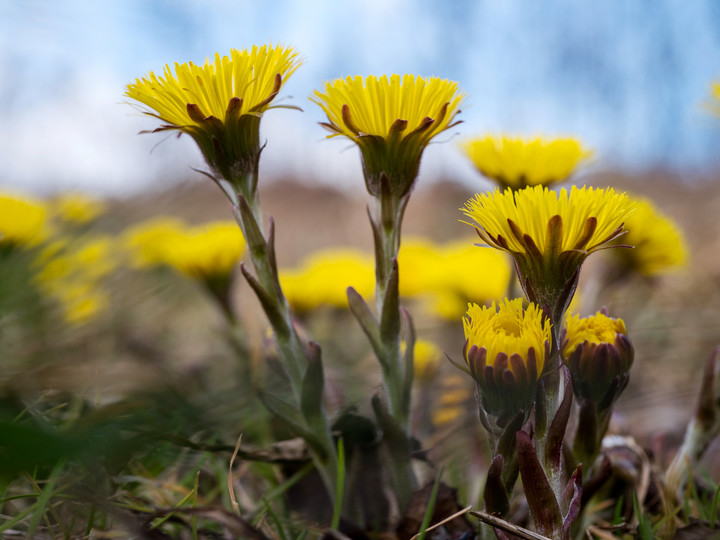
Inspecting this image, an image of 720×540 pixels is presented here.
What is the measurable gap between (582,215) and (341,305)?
1235mm

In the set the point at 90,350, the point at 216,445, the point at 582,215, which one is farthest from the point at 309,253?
the point at 582,215

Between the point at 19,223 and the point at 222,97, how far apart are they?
0.98 m

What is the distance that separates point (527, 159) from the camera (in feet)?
3.42

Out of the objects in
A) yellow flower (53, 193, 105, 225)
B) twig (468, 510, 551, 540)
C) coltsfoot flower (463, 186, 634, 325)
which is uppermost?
coltsfoot flower (463, 186, 634, 325)

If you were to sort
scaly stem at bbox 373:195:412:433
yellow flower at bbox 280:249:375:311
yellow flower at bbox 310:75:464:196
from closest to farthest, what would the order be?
yellow flower at bbox 310:75:464:196 → scaly stem at bbox 373:195:412:433 → yellow flower at bbox 280:249:375:311

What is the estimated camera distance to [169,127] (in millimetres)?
787

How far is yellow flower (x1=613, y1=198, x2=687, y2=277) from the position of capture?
1289 mm

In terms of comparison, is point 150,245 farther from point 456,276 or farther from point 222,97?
point 222,97

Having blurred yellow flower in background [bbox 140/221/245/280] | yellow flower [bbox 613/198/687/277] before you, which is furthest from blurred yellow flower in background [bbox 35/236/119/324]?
yellow flower [bbox 613/198/687/277]

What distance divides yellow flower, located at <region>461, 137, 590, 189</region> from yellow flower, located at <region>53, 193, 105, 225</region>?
153 cm

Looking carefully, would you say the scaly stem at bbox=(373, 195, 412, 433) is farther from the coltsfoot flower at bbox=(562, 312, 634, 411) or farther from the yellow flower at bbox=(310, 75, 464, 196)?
the coltsfoot flower at bbox=(562, 312, 634, 411)

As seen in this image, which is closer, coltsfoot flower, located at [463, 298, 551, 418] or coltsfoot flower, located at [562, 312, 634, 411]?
coltsfoot flower, located at [463, 298, 551, 418]

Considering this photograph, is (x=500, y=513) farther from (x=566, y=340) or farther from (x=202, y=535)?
(x=202, y=535)

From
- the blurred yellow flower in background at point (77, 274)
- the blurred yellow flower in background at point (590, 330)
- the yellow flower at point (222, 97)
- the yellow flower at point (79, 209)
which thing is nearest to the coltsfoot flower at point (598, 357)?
the blurred yellow flower in background at point (590, 330)
